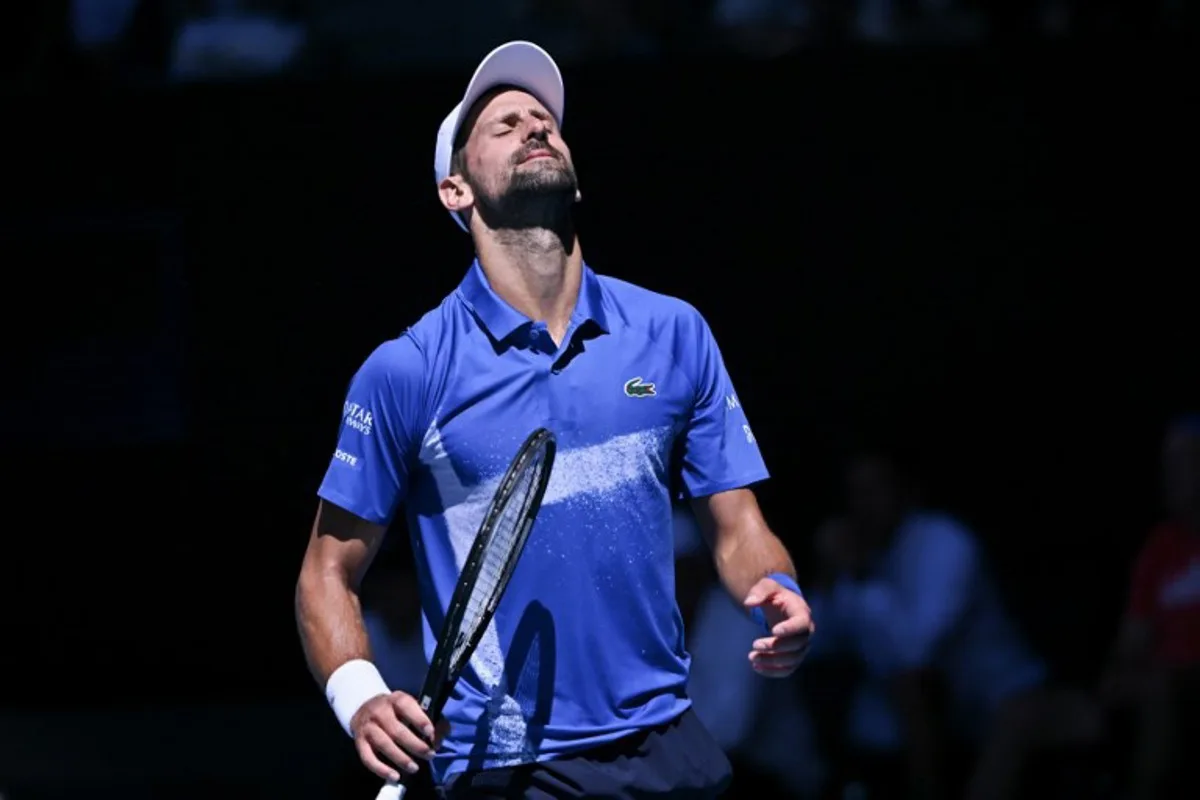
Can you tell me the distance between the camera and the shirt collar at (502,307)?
3.52 metres

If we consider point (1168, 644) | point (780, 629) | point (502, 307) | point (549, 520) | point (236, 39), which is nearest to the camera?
point (780, 629)

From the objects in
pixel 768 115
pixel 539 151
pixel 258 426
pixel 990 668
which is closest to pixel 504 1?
pixel 768 115

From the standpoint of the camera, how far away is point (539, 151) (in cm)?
360

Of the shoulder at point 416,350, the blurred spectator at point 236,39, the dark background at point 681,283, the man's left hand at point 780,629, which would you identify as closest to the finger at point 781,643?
the man's left hand at point 780,629

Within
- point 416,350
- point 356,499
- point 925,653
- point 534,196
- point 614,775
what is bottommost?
point 925,653

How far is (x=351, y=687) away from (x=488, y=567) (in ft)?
0.93

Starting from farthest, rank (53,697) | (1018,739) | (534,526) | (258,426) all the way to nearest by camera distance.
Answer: (53,697), (258,426), (1018,739), (534,526)

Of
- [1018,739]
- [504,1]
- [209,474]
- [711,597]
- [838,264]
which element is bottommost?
[1018,739]

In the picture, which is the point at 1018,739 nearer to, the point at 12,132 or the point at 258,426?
the point at 258,426

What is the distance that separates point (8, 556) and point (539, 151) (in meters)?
3.54

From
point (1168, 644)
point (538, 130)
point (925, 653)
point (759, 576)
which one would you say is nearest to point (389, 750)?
point (759, 576)

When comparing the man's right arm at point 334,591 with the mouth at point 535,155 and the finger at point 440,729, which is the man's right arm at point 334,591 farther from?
the mouth at point 535,155

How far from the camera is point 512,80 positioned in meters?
3.74

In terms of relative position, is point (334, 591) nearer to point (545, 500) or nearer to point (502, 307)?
point (545, 500)
